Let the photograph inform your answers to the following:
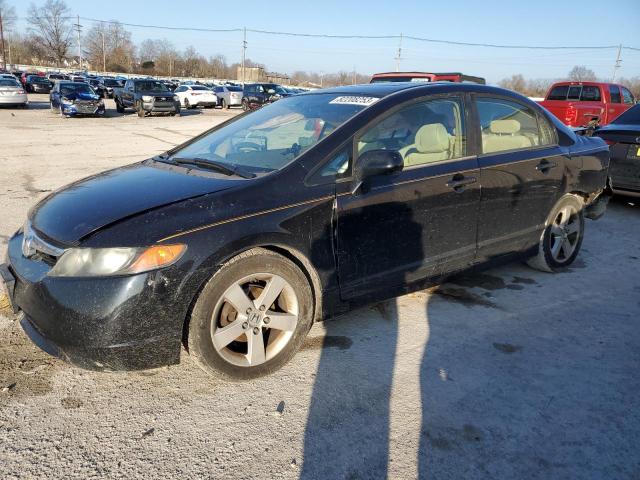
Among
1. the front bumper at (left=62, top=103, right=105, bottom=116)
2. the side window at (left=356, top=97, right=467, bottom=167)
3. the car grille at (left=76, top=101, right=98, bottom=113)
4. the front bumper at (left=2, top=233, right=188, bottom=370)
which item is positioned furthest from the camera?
the car grille at (left=76, top=101, right=98, bottom=113)

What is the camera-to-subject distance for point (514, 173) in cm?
395

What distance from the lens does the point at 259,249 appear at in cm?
277

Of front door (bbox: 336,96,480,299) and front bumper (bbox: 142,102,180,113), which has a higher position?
front bumper (bbox: 142,102,180,113)

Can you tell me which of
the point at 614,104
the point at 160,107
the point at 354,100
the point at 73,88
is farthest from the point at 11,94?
the point at 354,100

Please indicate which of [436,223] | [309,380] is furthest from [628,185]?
[309,380]

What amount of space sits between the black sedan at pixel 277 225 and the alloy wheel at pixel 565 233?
1.23ft

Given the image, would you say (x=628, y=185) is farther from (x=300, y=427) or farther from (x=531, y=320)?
(x=300, y=427)

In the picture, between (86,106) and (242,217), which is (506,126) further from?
(86,106)

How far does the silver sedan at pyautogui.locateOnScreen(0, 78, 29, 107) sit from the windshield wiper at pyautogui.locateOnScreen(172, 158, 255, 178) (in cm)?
2781

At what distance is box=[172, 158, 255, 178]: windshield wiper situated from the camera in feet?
10.0

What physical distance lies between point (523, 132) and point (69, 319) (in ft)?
12.0

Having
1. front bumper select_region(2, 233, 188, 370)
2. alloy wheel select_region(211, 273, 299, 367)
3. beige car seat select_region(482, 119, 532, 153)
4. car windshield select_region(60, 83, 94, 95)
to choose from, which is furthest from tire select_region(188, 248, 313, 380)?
car windshield select_region(60, 83, 94, 95)

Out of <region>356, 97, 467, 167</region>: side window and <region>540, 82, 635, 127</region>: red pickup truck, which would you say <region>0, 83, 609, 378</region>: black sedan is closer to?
<region>356, 97, 467, 167</region>: side window

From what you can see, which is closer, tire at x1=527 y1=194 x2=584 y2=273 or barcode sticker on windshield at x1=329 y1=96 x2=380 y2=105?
barcode sticker on windshield at x1=329 y1=96 x2=380 y2=105
